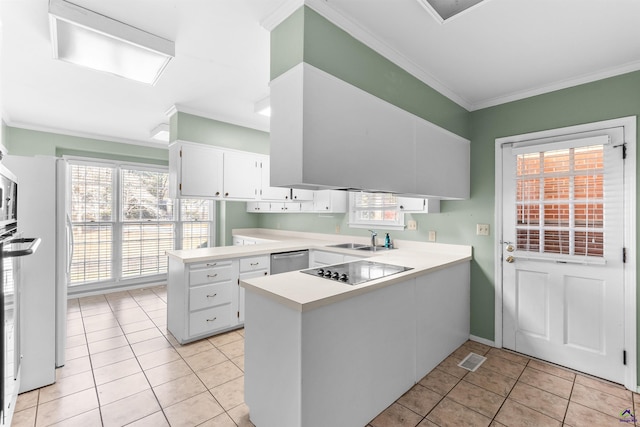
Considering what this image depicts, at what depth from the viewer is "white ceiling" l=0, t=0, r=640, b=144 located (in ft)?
5.70

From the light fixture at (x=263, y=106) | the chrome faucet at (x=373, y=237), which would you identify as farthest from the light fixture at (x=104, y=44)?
the chrome faucet at (x=373, y=237)

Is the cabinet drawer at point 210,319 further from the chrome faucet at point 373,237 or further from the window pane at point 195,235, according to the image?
the window pane at point 195,235

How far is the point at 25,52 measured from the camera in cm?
222

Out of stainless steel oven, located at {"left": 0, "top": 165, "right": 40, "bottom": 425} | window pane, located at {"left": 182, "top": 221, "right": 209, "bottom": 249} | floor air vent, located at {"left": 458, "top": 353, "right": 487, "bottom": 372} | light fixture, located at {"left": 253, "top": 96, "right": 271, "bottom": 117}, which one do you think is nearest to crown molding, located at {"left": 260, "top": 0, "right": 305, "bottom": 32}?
light fixture, located at {"left": 253, "top": 96, "right": 271, "bottom": 117}

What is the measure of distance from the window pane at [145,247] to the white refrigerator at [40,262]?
2.78 metres

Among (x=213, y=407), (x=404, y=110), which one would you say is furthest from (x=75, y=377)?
(x=404, y=110)

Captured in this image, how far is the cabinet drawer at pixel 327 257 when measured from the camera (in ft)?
11.4

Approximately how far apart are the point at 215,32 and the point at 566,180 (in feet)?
9.95

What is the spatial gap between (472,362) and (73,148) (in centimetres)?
590

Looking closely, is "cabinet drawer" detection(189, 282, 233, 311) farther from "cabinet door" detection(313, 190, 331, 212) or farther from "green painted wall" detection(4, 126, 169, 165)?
"green painted wall" detection(4, 126, 169, 165)

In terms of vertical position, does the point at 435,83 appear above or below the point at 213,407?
above

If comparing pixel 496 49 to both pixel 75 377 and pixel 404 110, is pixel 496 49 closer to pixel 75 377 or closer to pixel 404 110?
pixel 404 110

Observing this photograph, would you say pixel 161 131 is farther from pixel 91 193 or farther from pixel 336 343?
pixel 336 343

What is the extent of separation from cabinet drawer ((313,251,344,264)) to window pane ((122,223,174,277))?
3131mm
